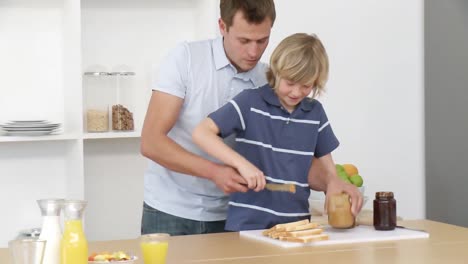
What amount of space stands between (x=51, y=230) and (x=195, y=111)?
0.97m

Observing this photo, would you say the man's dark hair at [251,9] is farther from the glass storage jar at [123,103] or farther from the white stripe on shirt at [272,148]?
the glass storage jar at [123,103]

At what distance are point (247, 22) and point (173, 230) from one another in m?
0.70

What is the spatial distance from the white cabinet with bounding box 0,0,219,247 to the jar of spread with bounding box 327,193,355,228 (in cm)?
133

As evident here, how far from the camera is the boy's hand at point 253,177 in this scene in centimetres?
245

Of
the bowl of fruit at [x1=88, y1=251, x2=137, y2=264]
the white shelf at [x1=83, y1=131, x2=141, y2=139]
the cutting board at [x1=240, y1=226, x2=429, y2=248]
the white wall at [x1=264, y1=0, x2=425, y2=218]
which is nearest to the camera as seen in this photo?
the bowl of fruit at [x1=88, y1=251, x2=137, y2=264]

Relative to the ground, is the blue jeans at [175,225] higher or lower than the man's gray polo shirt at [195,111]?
lower

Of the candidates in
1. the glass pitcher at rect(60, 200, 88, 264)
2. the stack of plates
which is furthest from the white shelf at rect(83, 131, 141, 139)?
the glass pitcher at rect(60, 200, 88, 264)

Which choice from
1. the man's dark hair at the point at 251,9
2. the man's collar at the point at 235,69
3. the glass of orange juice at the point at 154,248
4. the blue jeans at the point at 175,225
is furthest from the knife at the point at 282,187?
the glass of orange juice at the point at 154,248

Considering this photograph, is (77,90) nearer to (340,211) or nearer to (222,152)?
(222,152)

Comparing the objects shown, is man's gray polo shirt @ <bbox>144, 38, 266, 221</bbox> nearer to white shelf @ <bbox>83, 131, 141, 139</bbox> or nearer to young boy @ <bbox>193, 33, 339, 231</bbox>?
young boy @ <bbox>193, 33, 339, 231</bbox>

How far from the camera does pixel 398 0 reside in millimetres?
4148

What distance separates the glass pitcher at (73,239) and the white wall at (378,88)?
2349 mm

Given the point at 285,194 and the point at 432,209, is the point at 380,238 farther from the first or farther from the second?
the point at 432,209

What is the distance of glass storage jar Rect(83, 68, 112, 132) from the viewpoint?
12.1ft
